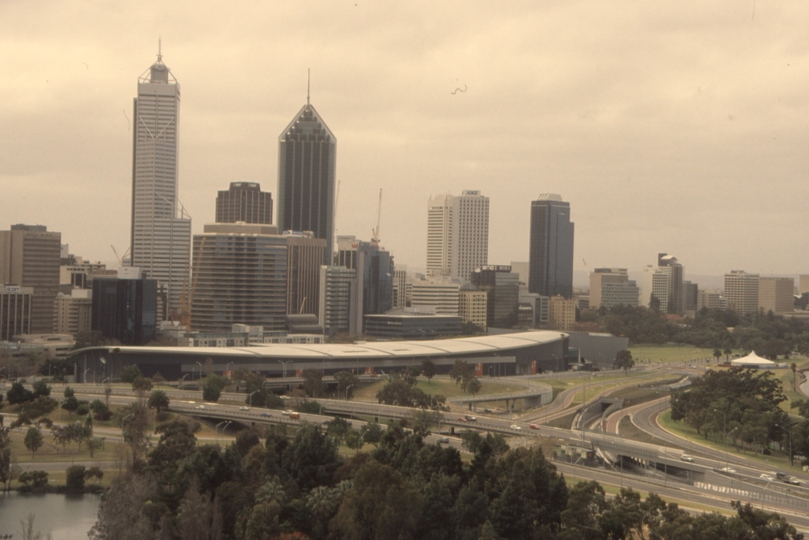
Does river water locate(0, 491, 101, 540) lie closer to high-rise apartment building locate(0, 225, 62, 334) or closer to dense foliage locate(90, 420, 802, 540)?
dense foliage locate(90, 420, 802, 540)

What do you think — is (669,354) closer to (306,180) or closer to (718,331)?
(718,331)

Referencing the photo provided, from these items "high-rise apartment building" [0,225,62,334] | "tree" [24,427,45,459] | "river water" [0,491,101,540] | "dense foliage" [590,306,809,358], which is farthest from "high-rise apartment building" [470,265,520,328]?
"river water" [0,491,101,540]

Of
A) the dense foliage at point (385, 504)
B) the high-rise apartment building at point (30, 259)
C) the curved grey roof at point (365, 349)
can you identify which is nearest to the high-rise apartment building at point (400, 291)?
the high-rise apartment building at point (30, 259)

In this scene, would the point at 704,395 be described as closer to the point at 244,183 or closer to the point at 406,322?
the point at 406,322

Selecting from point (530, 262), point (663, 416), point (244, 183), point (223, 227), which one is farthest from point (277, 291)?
point (530, 262)

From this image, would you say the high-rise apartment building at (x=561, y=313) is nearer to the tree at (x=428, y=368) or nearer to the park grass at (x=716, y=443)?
the tree at (x=428, y=368)

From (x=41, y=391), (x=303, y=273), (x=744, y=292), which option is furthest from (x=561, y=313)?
(x=41, y=391)
